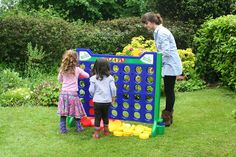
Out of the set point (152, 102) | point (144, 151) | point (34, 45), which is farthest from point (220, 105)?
point (34, 45)

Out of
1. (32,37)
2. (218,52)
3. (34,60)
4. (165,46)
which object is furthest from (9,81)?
(218,52)

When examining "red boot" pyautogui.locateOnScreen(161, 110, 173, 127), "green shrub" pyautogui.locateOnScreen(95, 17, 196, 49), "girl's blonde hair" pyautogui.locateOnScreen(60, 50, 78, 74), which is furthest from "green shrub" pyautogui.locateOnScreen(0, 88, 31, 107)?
"green shrub" pyautogui.locateOnScreen(95, 17, 196, 49)

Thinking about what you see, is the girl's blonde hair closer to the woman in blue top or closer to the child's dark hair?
the child's dark hair

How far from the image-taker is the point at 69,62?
269 inches

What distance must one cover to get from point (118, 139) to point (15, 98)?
9.50 feet

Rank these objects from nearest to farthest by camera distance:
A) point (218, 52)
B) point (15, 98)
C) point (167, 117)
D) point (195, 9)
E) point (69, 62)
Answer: point (69, 62), point (167, 117), point (15, 98), point (218, 52), point (195, 9)

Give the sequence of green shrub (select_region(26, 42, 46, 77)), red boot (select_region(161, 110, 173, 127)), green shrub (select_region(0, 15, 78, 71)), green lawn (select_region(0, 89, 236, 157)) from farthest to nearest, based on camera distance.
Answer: green shrub (select_region(0, 15, 78, 71)), green shrub (select_region(26, 42, 46, 77)), red boot (select_region(161, 110, 173, 127)), green lawn (select_region(0, 89, 236, 157))

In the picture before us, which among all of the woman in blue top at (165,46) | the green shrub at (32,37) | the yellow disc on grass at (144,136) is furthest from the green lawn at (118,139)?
the green shrub at (32,37)

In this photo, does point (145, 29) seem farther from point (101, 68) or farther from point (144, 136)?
point (144, 136)

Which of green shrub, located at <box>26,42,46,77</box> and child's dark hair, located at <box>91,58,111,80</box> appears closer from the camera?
child's dark hair, located at <box>91,58,111,80</box>

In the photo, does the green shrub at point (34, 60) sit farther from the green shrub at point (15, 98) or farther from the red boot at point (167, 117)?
the red boot at point (167, 117)

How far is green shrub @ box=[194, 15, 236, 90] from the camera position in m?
9.20

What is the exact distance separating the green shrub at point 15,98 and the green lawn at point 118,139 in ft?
1.34

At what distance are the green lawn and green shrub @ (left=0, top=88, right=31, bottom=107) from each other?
1.34 feet
